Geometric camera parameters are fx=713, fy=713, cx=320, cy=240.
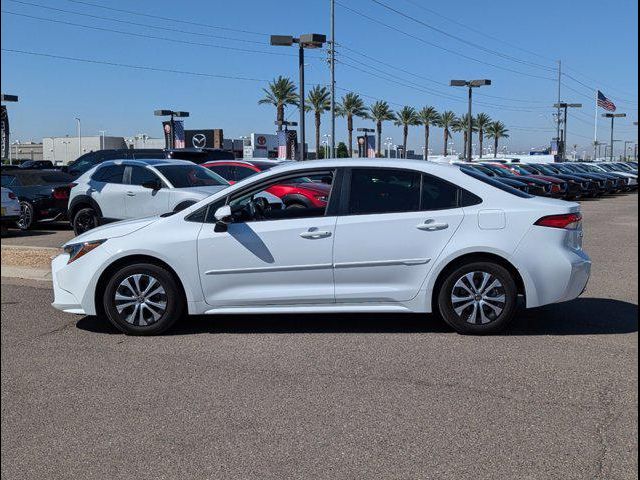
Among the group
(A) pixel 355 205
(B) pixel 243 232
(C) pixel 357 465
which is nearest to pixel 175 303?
(B) pixel 243 232

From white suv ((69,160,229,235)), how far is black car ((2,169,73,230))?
245cm

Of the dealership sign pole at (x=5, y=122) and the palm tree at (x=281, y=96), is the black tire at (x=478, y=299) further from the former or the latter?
the palm tree at (x=281, y=96)

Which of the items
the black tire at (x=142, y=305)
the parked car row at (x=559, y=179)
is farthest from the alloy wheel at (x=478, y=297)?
the parked car row at (x=559, y=179)

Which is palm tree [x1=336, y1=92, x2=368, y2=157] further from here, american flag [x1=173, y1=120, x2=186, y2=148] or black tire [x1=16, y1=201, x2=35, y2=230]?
black tire [x1=16, y1=201, x2=35, y2=230]

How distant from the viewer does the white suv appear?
12.6 m

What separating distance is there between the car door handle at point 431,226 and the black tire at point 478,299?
0.40 m

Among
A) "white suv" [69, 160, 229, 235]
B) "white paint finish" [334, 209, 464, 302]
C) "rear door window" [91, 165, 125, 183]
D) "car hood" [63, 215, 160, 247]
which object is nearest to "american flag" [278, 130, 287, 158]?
"white suv" [69, 160, 229, 235]

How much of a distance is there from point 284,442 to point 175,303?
8.85 feet

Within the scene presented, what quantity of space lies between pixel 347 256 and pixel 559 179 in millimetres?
23547

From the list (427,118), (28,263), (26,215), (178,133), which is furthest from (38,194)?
(427,118)

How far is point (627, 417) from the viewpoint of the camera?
4.39 m

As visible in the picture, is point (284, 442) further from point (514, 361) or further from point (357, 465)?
point (514, 361)

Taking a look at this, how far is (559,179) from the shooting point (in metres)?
27.9

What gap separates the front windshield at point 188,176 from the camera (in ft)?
42.0
